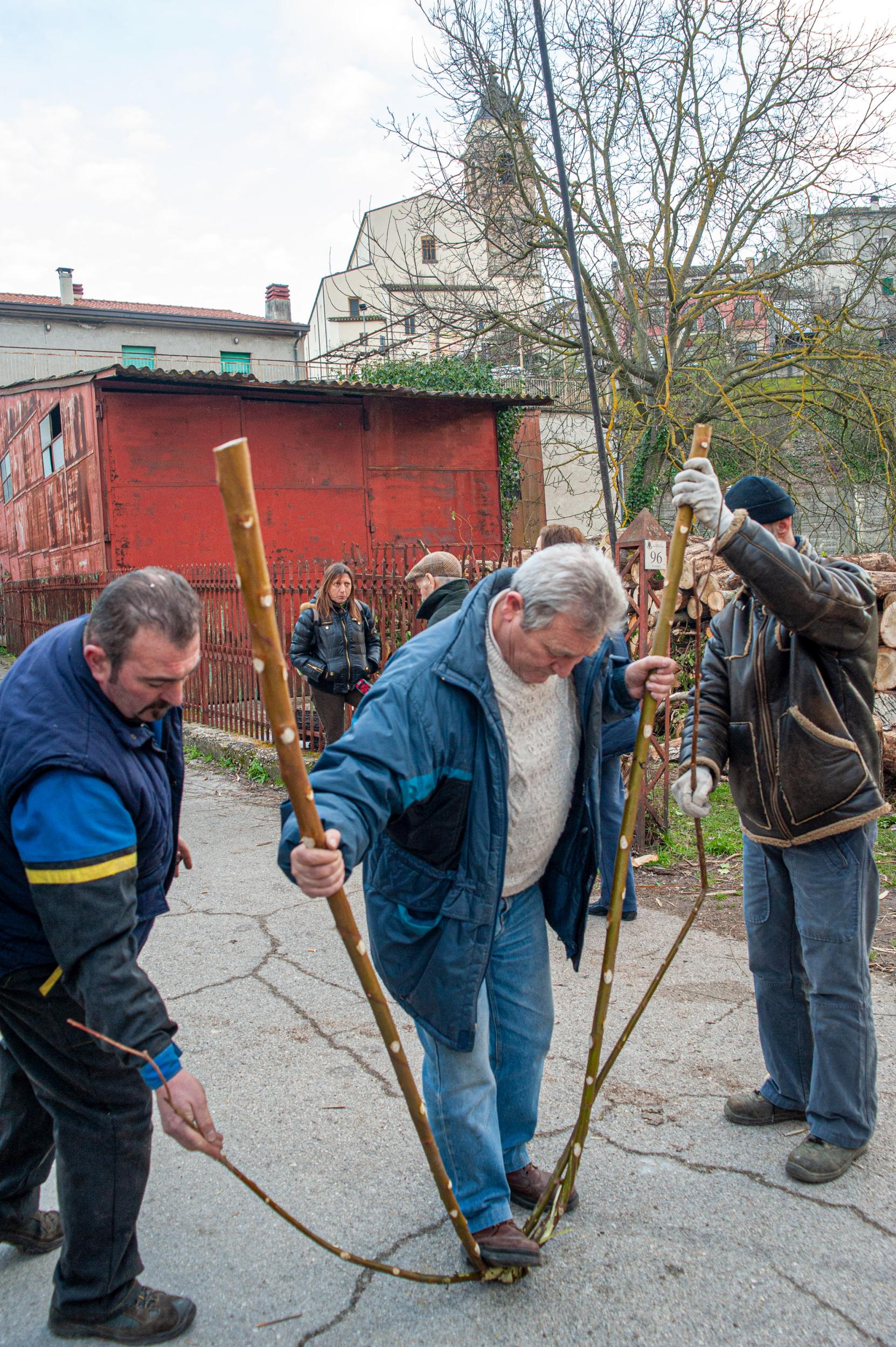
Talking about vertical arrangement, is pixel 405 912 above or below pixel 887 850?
above

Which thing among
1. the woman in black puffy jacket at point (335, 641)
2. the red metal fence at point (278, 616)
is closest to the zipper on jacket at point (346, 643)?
the woman in black puffy jacket at point (335, 641)

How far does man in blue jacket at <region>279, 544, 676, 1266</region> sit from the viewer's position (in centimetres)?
207

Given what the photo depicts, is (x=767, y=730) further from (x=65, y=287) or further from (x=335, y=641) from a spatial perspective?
(x=65, y=287)

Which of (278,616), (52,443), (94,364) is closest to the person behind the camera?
(278,616)

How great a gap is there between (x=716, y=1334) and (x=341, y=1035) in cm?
185

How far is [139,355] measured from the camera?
33438 millimetres

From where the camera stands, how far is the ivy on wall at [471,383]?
17266mm

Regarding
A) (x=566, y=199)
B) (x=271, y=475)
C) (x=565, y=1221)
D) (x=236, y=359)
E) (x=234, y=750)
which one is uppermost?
(x=236, y=359)

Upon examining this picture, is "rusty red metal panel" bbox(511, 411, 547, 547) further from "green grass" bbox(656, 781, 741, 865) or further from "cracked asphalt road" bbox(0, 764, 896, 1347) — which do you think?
"cracked asphalt road" bbox(0, 764, 896, 1347)

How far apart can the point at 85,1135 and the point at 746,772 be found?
6.52 ft

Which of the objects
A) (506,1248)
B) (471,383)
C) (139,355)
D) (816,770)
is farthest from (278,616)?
(139,355)

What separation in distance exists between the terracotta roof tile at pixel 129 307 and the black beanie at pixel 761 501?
3470 cm

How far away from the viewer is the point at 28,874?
1829 mm

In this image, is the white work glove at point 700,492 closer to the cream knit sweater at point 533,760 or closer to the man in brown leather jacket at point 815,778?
the man in brown leather jacket at point 815,778
